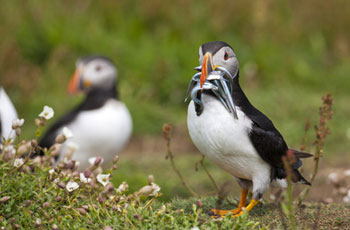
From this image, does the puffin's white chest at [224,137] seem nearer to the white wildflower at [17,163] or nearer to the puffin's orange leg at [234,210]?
the puffin's orange leg at [234,210]

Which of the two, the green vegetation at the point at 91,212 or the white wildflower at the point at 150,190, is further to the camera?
the white wildflower at the point at 150,190

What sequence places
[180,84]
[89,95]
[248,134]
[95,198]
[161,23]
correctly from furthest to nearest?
[161,23] → [180,84] → [89,95] → [95,198] → [248,134]

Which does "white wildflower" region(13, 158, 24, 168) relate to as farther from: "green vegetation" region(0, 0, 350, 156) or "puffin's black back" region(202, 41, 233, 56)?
"green vegetation" region(0, 0, 350, 156)

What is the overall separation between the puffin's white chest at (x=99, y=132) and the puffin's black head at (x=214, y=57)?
119 inches

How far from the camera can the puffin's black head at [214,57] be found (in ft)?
9.89

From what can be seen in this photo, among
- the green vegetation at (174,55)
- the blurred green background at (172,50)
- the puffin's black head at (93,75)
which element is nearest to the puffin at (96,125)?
the puffin's black head at (93,75)

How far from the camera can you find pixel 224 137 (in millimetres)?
2959

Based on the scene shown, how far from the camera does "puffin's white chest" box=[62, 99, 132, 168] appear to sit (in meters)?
5.92

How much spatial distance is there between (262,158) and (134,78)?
604cm

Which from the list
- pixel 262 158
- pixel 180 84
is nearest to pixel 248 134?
pixel 262 158

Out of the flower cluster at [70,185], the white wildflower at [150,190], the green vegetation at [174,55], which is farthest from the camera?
the green vegetation at [174,55]

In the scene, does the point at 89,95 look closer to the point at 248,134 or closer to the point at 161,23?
the point at 248,134

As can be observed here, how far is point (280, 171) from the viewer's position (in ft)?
10.6

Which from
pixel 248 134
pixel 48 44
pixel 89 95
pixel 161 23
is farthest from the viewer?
pixel 161 23
